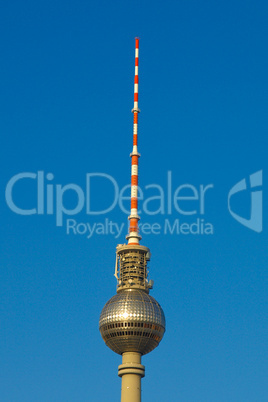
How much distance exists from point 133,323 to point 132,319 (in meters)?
0.96

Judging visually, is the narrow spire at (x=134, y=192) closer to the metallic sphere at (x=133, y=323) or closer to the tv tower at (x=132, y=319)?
the tv tower at (x=132, y=319)

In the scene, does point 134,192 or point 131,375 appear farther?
point 134,192

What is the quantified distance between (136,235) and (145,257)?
579cm

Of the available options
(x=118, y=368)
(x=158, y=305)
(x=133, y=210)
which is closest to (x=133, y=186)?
(x=133, y=210)

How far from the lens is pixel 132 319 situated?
176 m

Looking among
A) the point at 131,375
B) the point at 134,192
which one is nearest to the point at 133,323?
the point at 131,375

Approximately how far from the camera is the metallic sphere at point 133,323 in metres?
176

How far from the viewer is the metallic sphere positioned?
579ft

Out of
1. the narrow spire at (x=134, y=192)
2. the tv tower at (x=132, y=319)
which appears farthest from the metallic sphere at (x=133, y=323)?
the narrow spire at (x=134, y=192)

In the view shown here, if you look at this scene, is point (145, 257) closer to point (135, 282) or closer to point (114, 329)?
point (135, 282)

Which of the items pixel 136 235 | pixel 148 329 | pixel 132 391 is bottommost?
pixel 132 391

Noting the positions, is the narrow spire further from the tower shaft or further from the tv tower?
the tower shaft

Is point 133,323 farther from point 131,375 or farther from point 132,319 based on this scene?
point 131,375

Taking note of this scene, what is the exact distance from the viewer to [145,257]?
18662 centimetres
